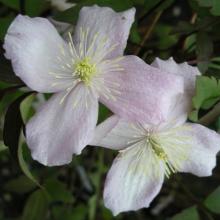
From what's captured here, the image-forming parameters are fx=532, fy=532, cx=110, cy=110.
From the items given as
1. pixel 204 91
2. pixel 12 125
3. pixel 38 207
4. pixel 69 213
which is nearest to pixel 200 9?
pixel 204 91

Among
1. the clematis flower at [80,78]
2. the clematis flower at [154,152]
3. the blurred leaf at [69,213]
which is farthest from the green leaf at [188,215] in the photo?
the blurred leaf at [69,213]

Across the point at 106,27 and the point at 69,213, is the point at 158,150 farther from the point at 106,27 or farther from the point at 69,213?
the point at 69,213

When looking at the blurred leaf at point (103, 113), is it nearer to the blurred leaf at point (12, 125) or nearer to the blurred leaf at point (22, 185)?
the blurred leaf at point (12, 125)

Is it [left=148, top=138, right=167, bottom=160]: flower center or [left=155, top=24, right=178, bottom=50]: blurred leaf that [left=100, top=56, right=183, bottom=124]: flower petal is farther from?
[left=155, top=24, right=178, bottom=50]: blurred leaf

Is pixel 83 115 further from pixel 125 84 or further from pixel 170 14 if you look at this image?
pixel 170 14

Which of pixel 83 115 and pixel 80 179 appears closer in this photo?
pixel 83 115

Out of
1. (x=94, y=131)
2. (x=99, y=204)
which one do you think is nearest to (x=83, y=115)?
(x=94, y=131)

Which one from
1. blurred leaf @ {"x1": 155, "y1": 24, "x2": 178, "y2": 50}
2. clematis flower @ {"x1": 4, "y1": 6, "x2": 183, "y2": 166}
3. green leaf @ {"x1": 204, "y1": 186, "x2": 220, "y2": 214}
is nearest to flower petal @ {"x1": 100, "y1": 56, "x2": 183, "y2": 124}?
clematis flower @ {"x1": 4, "y1": 6, "x2": 183, "y2": 166}
